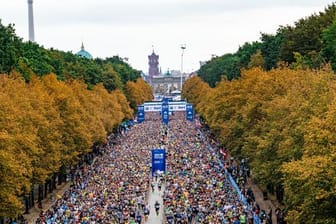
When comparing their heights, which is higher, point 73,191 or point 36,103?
point 36,103

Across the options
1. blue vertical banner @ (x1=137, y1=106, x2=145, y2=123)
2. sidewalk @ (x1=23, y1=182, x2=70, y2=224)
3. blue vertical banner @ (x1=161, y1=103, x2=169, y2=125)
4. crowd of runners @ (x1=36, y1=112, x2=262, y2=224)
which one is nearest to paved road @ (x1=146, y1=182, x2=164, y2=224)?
crowd of runners @ (x1=36, y1=112, x2=262, y2=224)

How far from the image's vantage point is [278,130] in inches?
1982

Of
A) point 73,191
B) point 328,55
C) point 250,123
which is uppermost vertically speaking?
point 328,55

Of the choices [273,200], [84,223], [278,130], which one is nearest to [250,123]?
[273,200]

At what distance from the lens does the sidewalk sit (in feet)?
177

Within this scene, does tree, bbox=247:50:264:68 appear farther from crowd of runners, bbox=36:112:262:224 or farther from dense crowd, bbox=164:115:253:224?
dense crowd, bbox=164:115:253:224

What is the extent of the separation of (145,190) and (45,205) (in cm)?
825

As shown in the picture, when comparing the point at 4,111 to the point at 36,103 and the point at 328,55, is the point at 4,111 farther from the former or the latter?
the point at 328,55

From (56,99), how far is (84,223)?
2541cm

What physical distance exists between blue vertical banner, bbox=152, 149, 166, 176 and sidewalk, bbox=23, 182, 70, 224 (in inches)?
327

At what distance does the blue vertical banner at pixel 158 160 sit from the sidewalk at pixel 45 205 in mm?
8304

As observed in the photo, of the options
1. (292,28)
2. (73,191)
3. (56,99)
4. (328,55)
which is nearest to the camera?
(73,191)

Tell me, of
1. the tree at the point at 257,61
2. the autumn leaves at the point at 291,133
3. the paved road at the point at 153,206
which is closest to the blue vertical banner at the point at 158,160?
the paved road at the point at 153,206

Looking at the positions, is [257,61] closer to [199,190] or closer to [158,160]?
[158,160]
